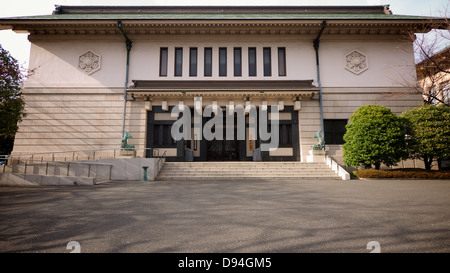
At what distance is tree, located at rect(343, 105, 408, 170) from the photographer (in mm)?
12086

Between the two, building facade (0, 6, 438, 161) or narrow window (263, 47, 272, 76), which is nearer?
building facade (0, 6, 438, 161)

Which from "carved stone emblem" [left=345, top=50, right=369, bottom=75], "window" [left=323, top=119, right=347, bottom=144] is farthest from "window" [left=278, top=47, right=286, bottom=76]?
"window" [left=323, top=119, right=347, bottom=144]

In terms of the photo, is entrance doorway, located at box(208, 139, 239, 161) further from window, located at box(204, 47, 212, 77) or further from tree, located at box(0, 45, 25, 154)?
tree, located at box(0, 45, 25, 154)

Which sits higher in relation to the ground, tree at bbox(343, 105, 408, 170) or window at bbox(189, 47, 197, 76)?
window at bbox(189, 47, 197, 76)

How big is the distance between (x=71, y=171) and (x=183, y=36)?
504 inches

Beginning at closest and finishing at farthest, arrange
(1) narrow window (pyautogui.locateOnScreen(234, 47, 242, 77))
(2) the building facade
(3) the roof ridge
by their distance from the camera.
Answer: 1. (2) the building facade
2. (1) narrow window (pyautogui.locateOnScreen(234, 47, 242, 77))
3. (3) the roof ridge

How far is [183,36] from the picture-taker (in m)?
17.7

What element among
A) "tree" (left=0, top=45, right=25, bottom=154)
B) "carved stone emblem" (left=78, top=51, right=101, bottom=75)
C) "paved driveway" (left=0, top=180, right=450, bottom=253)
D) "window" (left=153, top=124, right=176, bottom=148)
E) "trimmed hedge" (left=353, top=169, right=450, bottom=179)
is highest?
"carved stone emblem" (left=78, top=51, right=101, bottom=75)

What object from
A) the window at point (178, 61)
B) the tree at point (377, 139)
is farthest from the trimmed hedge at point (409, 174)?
the window at point (178, 61)

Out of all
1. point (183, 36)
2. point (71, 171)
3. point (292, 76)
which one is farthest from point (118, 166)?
point (292, 76)

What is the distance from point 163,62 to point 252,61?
24.2 ft

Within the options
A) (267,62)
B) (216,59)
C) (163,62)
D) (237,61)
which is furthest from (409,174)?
(163,62)

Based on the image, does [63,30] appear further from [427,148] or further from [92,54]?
[427,148]

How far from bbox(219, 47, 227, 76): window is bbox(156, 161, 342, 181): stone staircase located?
7947mm
